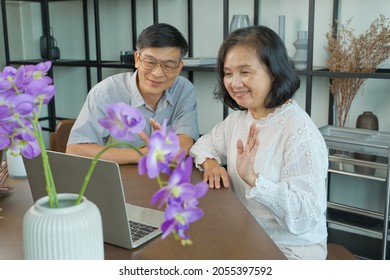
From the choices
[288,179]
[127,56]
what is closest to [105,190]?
[288,179]

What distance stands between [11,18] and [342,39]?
294cm

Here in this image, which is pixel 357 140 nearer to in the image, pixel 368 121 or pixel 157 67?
pixel 368 121

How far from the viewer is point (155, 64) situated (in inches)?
75.4

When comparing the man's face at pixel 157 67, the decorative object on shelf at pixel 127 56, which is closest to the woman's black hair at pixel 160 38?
the man's face at pixel 157 67

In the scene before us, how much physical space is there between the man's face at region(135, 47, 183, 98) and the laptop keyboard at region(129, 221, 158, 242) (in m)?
0.85

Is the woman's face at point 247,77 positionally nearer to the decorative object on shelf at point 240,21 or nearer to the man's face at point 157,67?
the man's face at point 157,67

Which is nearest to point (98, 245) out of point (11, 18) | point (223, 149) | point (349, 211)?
point (223, 149)

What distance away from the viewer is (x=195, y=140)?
207 centimetres

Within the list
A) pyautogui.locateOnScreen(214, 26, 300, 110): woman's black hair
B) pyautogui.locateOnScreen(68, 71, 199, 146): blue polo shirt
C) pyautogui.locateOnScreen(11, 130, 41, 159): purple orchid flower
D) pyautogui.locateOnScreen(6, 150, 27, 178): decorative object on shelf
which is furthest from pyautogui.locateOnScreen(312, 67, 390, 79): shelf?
pyautogui.locateOnScreen(11, 130, 41, 159): purple orchid flower

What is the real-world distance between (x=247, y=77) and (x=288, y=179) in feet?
1.20

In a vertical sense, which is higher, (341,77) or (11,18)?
(11,18)

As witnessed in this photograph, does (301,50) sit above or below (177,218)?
above

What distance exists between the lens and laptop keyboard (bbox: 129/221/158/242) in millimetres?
1133
